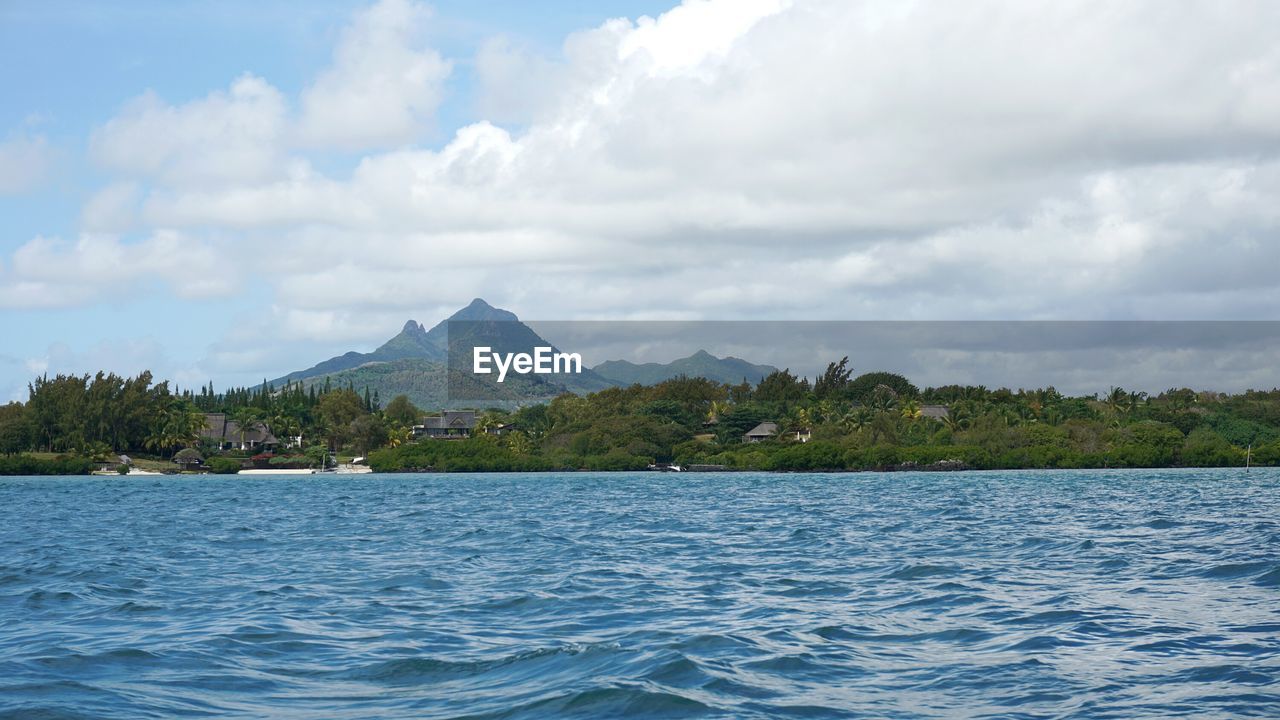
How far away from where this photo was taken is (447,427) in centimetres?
16812

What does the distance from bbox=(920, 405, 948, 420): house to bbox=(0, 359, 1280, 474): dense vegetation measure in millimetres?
1696

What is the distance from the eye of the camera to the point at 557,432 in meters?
138

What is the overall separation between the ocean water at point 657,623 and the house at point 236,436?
114852 millimetres

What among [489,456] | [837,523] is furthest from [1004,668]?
[489,456]

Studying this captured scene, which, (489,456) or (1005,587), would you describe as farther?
(489,456)

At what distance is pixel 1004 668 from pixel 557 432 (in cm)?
12690

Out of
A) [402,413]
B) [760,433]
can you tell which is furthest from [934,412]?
[402,413]

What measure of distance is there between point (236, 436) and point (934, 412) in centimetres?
8481

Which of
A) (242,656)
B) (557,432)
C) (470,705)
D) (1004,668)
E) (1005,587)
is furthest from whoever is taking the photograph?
(557,432)

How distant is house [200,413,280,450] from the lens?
143125 millimetres

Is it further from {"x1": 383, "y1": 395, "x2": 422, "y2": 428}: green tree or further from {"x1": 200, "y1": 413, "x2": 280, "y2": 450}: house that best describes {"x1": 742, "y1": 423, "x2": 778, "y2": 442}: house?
{"x1": 200, "y1": 413, "x2": 280, "y2": 450}: house

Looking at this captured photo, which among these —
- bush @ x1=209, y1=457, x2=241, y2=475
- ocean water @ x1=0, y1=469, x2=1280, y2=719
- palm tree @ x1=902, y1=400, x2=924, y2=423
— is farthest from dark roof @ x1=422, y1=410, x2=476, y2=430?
ocean water @ x1=0, y1=469, x2=1280, y2=719

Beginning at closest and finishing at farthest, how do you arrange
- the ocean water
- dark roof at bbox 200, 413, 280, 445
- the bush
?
1. the ocean water
2. the bush
3. dark roof at bbox 200, 413, 280, 445

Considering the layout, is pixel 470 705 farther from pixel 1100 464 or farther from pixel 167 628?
pixel 1100 464
